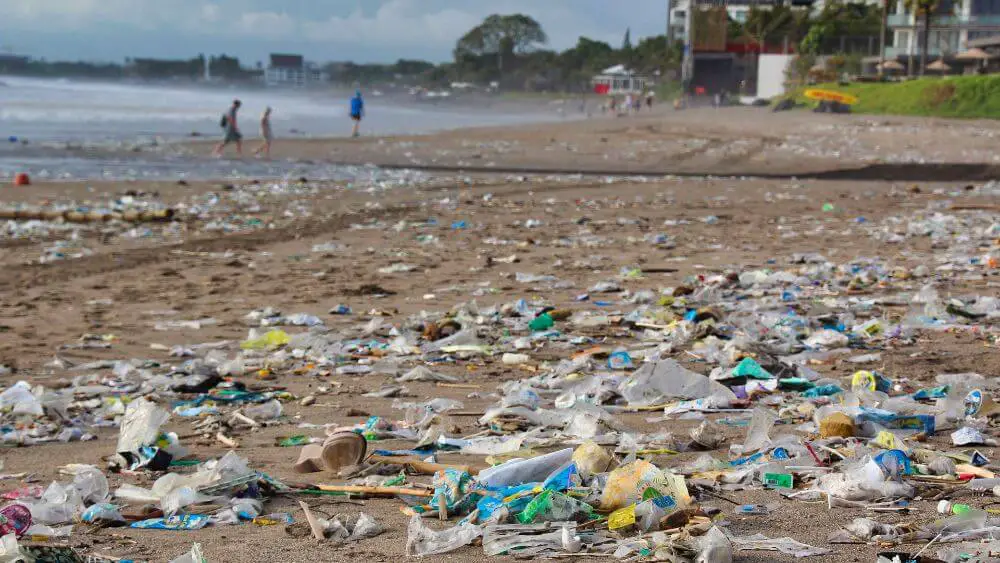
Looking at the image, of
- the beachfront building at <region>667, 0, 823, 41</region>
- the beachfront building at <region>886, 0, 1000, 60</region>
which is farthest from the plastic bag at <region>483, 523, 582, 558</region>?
the beachfront building at <region>667, 0, 823, 41</region>

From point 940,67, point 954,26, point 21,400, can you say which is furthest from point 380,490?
point 954,26

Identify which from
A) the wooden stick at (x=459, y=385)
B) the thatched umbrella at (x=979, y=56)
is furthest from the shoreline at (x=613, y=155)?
the thatched umbrella at (x=979, y=56)

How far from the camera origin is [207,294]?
8.32 metres

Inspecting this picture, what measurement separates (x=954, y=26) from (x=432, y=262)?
65.0m

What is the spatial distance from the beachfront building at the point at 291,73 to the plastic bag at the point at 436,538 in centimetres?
15071

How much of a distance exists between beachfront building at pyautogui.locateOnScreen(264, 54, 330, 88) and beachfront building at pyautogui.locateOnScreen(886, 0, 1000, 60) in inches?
3874

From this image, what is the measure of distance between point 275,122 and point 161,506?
39.3 m

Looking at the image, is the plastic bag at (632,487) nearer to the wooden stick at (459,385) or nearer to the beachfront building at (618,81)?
the wooden stick at (459,385)

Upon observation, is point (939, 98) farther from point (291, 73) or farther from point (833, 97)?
point (291, 73)

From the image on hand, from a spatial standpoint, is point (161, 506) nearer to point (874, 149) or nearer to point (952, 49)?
point (874, 149)

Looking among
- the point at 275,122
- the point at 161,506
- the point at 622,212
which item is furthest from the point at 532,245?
the point at 275,122

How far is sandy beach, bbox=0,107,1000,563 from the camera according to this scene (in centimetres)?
392

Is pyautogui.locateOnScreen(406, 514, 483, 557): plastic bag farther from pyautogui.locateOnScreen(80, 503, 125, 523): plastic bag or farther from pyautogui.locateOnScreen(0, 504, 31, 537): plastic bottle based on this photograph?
pyautogui.locateOnScreen(0, 504, 31, 537): plastic bottle

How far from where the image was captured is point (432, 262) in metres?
9.68
